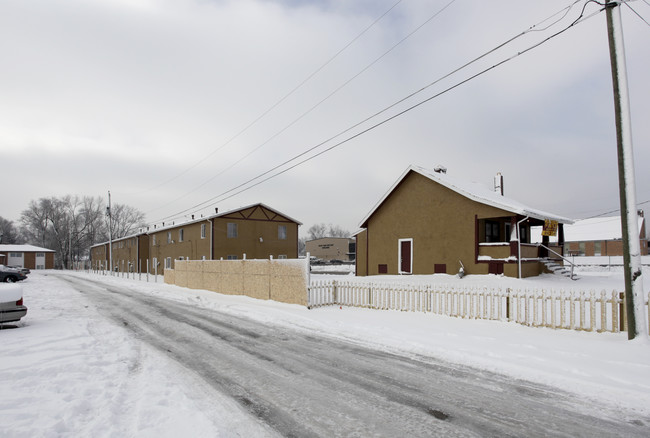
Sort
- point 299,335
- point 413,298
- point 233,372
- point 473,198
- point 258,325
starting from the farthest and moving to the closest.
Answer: point 473,198 → point 413,298 → point 258,325 → point 299,335 → point 233,372

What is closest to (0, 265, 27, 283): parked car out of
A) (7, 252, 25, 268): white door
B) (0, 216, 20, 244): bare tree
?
(7, 252, 25, 268): white door

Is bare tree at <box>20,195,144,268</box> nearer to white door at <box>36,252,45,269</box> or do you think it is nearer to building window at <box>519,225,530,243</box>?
white door at <box>36,252,45,269</box>

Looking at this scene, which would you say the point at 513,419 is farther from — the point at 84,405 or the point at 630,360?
the point at 84,405

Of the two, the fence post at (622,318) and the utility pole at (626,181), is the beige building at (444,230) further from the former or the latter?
the utility pole at (626,181)

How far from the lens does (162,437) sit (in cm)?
407

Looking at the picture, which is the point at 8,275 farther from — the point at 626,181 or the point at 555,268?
the point at 555,268

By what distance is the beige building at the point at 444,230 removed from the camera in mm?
18703

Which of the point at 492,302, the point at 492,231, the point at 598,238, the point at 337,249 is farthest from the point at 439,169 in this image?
the point at 337,249

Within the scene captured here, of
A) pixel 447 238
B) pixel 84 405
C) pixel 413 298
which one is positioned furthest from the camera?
pixel 447 238

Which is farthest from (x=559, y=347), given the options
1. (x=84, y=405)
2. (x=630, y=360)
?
(x=84, y=405)

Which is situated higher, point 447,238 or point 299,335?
point 447,238

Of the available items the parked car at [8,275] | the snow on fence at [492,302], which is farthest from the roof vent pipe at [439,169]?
the parked car at [8,275]

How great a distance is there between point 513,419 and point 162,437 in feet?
13.4

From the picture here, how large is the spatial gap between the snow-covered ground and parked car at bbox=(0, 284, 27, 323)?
42cm
